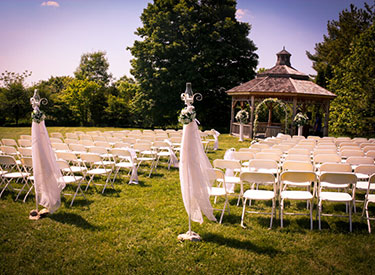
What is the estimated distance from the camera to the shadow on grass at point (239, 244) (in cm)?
383

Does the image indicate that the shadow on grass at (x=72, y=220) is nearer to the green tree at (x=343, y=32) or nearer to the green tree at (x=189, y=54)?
the green tree at (x=189, y=54)

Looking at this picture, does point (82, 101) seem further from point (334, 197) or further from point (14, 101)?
point (334, 197)

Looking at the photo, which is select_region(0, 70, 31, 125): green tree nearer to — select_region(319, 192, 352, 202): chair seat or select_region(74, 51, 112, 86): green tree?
select_region(74, 51, 112, 86): green tree

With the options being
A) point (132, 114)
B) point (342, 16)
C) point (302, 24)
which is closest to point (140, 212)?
point (302, 24)

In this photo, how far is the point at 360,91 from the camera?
67.4 feet

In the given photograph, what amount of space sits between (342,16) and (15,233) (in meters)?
36.4

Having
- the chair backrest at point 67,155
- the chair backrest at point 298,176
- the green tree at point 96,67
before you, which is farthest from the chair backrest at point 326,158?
the green tree at point 96,67

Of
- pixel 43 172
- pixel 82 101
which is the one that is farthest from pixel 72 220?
pixel 82 101

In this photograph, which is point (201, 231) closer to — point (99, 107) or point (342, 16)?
point (99, 107)

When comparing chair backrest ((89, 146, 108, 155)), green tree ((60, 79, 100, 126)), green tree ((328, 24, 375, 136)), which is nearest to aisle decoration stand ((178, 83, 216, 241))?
chair backrest ((89, 146, 108, 155))

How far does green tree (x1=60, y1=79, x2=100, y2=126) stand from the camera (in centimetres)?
2894

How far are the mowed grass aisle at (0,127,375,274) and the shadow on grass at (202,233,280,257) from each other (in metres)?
0.01

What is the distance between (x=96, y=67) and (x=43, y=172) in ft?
173

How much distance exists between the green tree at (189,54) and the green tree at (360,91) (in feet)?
27.3
